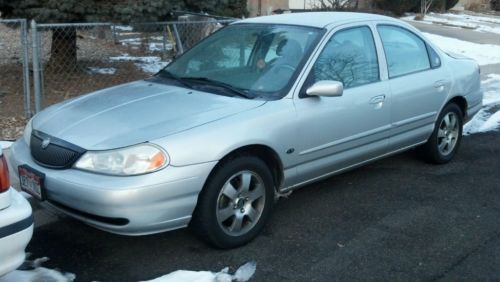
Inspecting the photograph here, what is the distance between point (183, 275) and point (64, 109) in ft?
5.09

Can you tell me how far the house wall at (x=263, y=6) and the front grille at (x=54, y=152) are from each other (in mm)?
14331

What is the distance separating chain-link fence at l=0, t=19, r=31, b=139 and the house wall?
8954 mm

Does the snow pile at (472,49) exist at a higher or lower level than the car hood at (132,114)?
lower

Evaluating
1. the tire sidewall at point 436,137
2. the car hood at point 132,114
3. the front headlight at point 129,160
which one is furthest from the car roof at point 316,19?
the front headlight at point 129,160

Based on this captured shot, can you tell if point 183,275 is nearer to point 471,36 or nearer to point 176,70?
point 176,70

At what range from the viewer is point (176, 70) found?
5.06 m

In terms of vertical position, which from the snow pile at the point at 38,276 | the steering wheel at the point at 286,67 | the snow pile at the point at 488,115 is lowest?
the snow pile at the point at 38,276

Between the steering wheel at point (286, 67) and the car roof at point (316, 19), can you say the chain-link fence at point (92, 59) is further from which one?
→ the steering wheel at point (286, 67)

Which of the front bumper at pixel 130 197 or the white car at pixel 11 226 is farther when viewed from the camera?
the front bumper at pixel 130 197

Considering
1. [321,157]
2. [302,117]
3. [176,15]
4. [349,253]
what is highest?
[176,15]

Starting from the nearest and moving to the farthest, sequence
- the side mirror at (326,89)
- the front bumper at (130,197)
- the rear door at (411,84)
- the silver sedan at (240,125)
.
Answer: the front bumper at (130,197) < the silver sedan at (240,125) < the side mirror at (326,89) < the rear door at (411,84)

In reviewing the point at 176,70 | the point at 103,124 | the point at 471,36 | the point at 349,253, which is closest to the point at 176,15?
the point at 176,70

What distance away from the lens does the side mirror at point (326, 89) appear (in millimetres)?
4270

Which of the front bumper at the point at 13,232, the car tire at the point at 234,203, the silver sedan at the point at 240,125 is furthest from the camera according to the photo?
the car tire at the point at 234,203
